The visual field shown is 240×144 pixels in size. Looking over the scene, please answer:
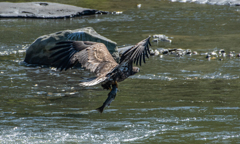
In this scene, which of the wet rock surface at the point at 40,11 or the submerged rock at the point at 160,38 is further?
the wet rock surface at the point at 40,11

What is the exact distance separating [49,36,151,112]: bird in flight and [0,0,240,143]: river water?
732mm

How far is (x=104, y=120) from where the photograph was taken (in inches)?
223

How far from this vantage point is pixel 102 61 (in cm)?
590

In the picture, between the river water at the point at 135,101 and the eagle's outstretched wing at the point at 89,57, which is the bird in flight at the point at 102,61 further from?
the river water at the point at 135,101

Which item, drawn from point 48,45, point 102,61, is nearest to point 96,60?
point 102,61

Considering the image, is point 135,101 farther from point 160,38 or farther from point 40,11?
point 40,11

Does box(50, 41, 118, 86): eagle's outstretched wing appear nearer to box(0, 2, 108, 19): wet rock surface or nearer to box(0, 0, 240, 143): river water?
box(0, 0, 240, 143): river water

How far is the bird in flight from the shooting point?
17.0 ft

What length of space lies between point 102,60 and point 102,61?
0.04 meters

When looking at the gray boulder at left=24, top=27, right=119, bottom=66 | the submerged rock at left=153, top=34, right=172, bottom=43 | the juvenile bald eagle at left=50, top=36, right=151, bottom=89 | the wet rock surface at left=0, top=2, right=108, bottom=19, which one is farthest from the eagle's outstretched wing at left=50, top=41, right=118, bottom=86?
the wet rock surface at left=0, top=2, right=108, bottom=19

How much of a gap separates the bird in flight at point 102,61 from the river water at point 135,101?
0.73 meters

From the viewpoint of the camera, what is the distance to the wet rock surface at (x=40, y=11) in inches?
708

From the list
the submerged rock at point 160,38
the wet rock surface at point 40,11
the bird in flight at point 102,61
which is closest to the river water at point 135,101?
the submerged rock at point 160,38

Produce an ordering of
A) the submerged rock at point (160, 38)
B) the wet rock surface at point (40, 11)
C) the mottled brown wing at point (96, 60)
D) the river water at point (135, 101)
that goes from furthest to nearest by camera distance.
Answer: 1. the wet rock surface at point (40, 11)
2. the submerged rock at point (160, 38)
3. the mottled brown wing at point (96, 60)
4. the river water at point (135, 101)
